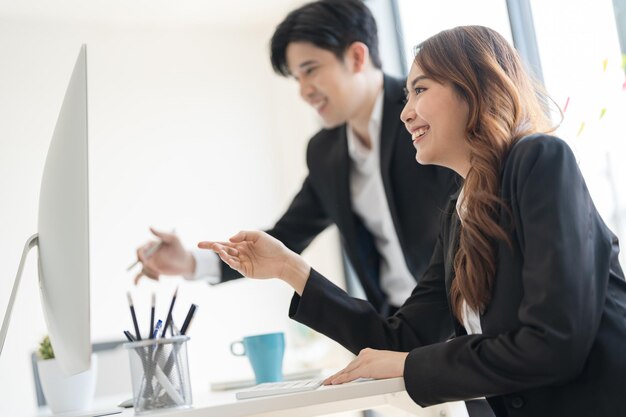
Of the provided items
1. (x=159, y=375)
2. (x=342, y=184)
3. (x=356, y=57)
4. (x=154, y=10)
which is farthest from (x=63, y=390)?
(x=154, y=10)

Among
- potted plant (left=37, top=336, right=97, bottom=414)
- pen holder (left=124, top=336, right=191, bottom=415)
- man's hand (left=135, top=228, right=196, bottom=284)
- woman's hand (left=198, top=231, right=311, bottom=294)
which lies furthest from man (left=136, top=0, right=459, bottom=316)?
pen holder (left=124, top=336, right=191, bottom=415)

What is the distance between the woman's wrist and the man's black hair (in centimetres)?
115

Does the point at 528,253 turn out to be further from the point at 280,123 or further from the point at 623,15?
the point at 280,123

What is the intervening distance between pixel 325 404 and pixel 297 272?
391 millimetres

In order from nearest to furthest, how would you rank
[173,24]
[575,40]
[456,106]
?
1. [456,106]
2. [575,40]
3. [173,24]

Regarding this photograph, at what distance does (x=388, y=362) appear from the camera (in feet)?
4.05

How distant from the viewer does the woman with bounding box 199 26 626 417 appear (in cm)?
112

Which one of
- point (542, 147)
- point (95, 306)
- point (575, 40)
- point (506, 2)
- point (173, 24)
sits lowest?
point (95, 306)

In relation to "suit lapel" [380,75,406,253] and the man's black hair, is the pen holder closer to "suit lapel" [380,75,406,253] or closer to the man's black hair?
"suit lapel" [380,75,406,253]

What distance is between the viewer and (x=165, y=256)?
2289mm

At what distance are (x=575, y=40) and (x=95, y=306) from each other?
2.70 meters

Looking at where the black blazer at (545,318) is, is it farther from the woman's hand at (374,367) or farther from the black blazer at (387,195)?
the black blazer at (387,195)

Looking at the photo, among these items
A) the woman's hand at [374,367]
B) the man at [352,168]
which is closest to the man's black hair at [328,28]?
the man at [352,168]

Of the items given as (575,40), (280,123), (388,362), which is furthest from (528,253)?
(280,123)
